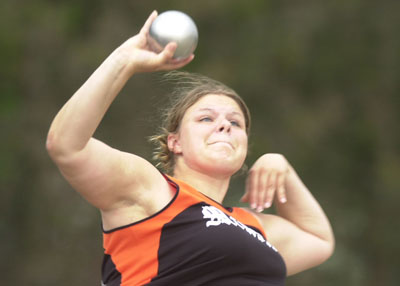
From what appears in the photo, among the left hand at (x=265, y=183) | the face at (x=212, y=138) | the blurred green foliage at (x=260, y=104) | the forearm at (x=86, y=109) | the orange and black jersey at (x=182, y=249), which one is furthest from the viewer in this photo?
the blurred green foliage at (x=260, y=104)

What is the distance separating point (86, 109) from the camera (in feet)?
9.88

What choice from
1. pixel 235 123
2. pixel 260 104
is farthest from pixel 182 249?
pixel 260 104

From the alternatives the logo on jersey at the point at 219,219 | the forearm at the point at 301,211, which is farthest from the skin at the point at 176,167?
the logo on jersey at the point at 219,219

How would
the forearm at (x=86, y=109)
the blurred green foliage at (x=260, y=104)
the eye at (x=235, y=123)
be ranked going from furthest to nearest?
the blurred green foliage at (x=260, y=104), the eye at (x=235, y=123), the forearm at (x=86, y=109)

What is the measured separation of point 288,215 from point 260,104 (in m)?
9.19

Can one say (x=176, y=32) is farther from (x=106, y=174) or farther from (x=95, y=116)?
(x=106, y=174)

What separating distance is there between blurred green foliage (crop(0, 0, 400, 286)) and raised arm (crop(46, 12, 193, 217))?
896 centimetres

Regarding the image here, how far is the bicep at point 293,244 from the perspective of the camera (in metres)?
4.19

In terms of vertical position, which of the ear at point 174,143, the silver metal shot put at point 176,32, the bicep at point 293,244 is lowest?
the bicep at point 293,244

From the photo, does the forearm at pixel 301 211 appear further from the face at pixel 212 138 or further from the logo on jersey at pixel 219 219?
the logo on jersey at pixel 219 219

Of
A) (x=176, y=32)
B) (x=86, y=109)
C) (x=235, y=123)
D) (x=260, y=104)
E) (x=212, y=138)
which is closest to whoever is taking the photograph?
(x=86, y=109)

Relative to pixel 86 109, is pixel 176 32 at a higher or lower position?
higher

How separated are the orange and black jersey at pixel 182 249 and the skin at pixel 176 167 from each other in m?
0.06

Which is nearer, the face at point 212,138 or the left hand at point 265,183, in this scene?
the face at point 212,138
